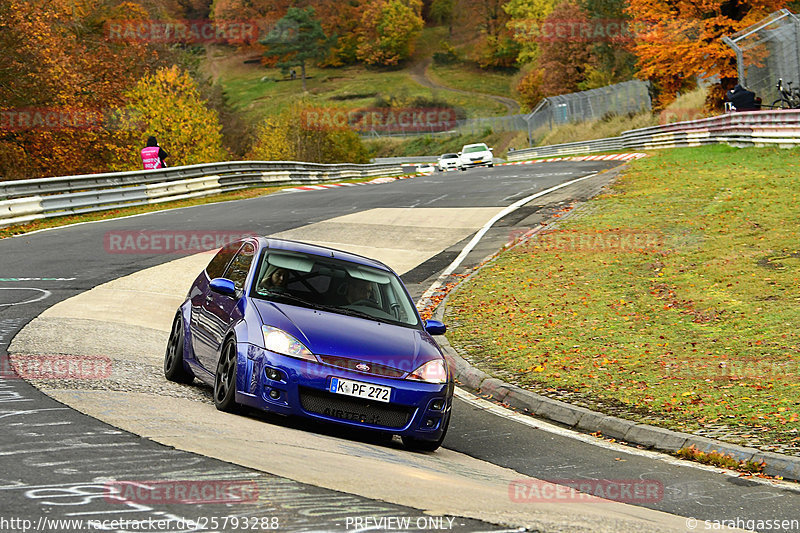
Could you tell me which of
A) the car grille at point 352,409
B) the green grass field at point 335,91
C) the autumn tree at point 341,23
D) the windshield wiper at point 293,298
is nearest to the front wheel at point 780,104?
the windshield wiper at point 293,298

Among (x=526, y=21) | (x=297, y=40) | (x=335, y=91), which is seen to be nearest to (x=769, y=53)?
(x=526, y=21)

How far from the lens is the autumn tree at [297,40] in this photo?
16712 centimetres

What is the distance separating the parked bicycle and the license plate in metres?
31.8

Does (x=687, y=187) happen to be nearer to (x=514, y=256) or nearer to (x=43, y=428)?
(x=514, y=256)

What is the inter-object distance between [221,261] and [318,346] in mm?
2633

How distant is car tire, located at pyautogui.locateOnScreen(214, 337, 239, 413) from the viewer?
25.3ft

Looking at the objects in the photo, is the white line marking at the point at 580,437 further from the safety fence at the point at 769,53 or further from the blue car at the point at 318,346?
the safety fence at the point at 769,53

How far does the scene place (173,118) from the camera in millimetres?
64812

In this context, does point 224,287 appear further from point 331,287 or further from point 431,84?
point 431,84

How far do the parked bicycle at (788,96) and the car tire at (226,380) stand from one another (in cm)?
3202

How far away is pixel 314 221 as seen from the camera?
24.4 metres

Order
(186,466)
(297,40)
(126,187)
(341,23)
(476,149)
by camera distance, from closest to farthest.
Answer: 1. (186,466)
2. (126,187)
3. (476,149)
4. (297,40)
5. (341,23)

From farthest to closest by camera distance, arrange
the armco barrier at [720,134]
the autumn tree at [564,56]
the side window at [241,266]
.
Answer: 1. the autumn tree at [564,56]
2. the armco barrier at [720,134]
3. the side window at [241,266]

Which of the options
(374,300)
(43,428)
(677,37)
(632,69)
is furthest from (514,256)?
(632,69)
